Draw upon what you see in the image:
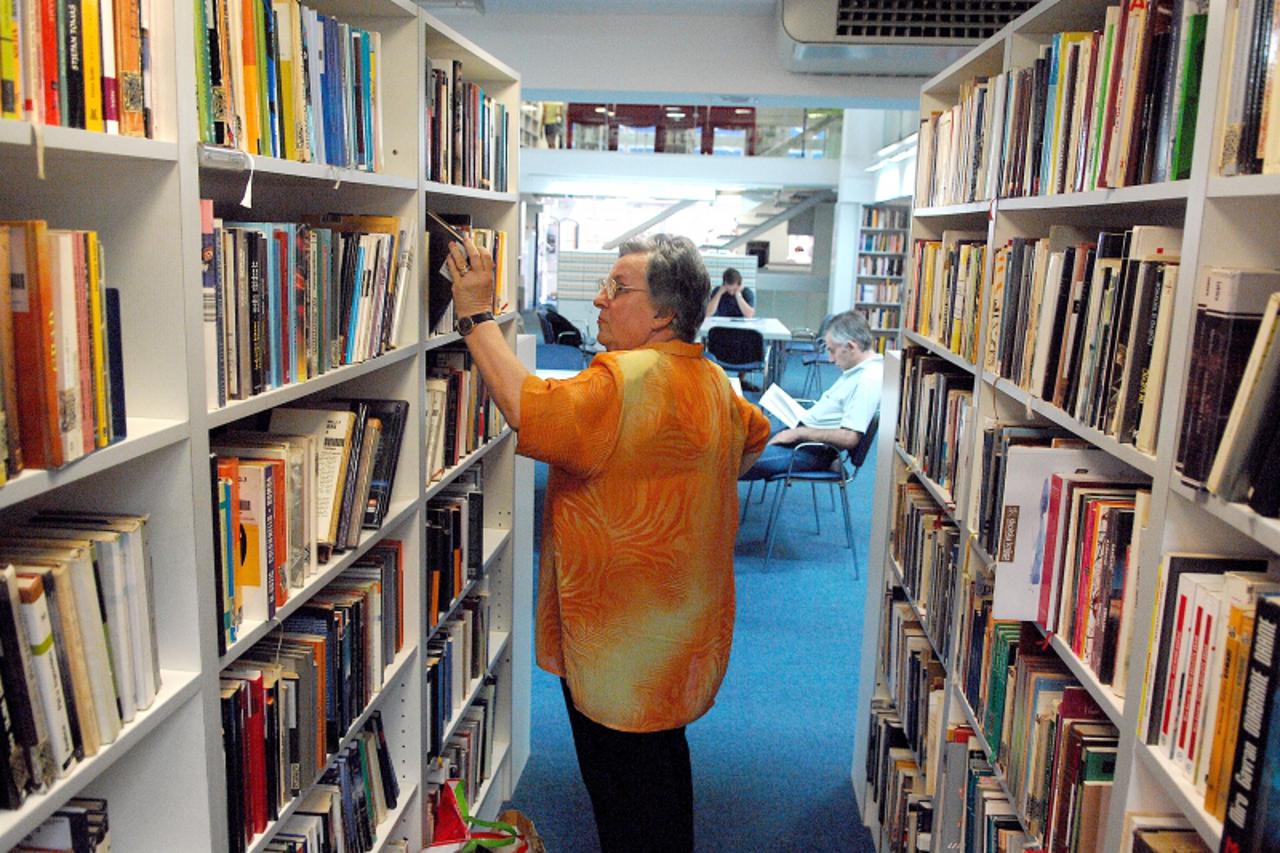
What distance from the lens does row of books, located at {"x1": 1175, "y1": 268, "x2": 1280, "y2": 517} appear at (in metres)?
0.94

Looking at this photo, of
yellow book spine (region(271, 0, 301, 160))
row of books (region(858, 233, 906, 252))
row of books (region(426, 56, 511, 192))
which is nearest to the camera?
yellow book spine (region(271, 0, 301, 160))

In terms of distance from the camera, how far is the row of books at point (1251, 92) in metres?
0.99

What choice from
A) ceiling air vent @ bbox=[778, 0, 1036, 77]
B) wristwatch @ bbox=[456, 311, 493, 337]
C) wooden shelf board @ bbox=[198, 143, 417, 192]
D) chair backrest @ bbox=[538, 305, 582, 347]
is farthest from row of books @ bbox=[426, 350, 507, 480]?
chair backrest @ bbox=[538, 305, 582, 347]

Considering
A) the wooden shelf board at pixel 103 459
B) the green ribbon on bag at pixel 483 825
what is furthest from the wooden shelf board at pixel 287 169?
the green ribbon on bag at pixel 483 825

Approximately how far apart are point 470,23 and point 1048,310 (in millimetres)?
3770

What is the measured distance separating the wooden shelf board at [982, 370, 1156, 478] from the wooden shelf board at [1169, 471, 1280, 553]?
0.08 metres

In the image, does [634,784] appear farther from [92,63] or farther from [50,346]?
[92,63]

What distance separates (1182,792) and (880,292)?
38.3ft

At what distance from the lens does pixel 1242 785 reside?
94cm

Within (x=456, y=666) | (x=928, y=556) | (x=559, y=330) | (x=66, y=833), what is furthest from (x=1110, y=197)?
(x=559, y=330)

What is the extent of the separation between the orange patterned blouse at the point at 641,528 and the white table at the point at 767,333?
232 inches

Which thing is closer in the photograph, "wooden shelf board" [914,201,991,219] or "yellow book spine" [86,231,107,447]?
"yellow book spine" [86,231,107,447]

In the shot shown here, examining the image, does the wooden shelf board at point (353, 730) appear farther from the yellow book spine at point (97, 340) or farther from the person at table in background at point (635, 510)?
the yellow book spine at point (97, 340)

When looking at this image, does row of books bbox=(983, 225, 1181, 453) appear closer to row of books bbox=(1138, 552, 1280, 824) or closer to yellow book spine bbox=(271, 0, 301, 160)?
row of books bbox=(1138, 552, 1280, 824)
